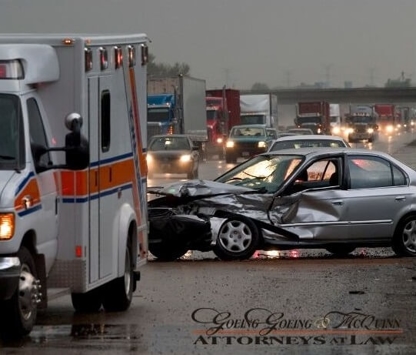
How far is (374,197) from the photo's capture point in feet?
55.6

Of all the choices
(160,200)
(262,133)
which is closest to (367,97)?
(262,133)

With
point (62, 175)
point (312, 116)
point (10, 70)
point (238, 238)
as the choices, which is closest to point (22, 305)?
point (62, 175)

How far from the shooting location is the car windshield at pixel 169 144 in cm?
4481

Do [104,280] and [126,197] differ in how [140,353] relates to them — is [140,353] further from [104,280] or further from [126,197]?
[126,197]

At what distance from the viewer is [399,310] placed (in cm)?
1187

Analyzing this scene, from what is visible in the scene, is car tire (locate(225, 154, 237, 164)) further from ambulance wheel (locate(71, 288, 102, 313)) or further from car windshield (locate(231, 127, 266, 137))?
ambulance wheel (locate(71, 288, 102, 313))

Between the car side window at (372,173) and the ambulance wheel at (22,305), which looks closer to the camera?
the ambulance wheel at (22,305)

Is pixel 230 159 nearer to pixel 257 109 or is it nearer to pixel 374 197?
pixel 257 109

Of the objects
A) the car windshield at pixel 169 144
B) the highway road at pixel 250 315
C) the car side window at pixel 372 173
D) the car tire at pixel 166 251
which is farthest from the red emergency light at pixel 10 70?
the car windshield at pixel 169 144

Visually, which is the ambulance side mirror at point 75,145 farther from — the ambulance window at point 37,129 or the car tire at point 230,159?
the car tire at point 230,159

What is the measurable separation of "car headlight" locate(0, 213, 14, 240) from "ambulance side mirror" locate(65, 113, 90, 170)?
34.1 inches

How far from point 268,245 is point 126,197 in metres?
4.88

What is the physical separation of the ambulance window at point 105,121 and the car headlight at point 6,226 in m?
1.87

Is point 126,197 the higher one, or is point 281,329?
point 126,197
